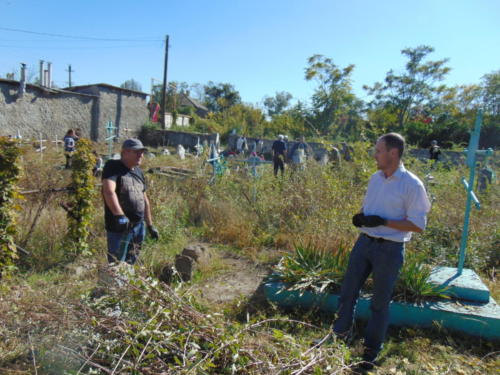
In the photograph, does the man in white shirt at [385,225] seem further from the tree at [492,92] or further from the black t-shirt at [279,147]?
the tree at [492,92]

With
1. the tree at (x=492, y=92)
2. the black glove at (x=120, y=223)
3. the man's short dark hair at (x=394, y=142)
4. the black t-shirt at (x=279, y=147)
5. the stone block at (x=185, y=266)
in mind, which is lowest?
the stone block at (x=185, y=266)

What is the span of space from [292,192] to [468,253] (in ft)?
8.97

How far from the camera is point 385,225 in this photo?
2705mm

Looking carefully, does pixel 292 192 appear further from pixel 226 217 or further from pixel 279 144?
pixel 279 144

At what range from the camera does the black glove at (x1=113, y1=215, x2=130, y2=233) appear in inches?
130

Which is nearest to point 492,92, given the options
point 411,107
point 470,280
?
point 411,107

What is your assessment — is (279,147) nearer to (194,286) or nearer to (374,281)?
(194,286)

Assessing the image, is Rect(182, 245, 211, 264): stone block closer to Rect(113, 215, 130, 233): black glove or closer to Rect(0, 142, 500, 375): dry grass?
Rect(0, 142, 500, 375): dry grass

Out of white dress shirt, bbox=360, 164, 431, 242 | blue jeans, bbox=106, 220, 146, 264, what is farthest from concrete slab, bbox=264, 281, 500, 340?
→ blue jeans, bbox=106, 220, 146, 264

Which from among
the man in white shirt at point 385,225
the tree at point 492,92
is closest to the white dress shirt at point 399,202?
the man in white shirt at point 385,225

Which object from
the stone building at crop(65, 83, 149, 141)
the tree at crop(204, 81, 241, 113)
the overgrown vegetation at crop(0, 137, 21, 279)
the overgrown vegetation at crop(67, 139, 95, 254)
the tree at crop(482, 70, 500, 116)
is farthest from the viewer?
the tree at crop(204, 81, 241, 113)

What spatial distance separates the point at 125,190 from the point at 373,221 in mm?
2282

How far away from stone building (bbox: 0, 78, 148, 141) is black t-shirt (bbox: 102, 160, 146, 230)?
Answer: 18150 millimetres

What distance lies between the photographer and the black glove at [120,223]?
3.30 m
